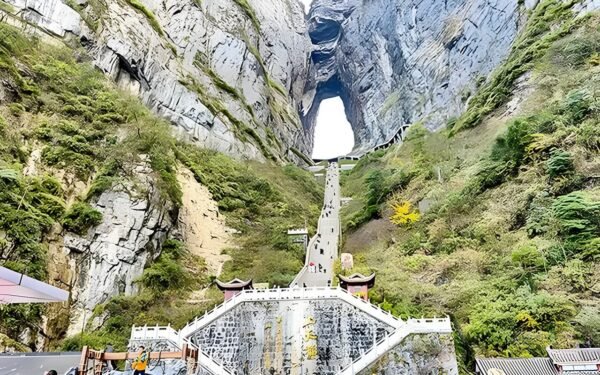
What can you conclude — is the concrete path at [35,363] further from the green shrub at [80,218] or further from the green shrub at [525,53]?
the green shrub at [525,53]

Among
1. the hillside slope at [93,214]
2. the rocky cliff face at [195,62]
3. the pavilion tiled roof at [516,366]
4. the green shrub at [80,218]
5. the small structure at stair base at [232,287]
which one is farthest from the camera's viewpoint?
the rocky cliff face at [195,62]

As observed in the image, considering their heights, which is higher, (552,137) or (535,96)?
(535,96)

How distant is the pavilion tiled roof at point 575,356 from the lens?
1440cm

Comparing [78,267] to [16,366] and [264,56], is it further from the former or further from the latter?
[264,56]

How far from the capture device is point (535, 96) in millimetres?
29438

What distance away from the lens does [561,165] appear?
70.1 ft

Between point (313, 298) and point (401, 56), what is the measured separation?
5007 cm

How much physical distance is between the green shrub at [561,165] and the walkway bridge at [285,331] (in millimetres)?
10471

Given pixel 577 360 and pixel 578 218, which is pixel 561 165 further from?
pixel 577 360

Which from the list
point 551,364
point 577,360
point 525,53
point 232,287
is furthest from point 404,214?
point 525,53

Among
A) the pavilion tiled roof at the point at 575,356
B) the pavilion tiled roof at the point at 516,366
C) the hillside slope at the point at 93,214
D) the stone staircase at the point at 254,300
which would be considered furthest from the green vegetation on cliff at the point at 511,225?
the hillside slope at the point at 93,214

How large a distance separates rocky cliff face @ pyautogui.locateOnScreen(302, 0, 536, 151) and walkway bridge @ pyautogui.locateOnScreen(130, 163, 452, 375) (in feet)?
107

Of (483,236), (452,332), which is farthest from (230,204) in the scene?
(452,332)

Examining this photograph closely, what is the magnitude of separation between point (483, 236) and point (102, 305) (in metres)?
16.1
